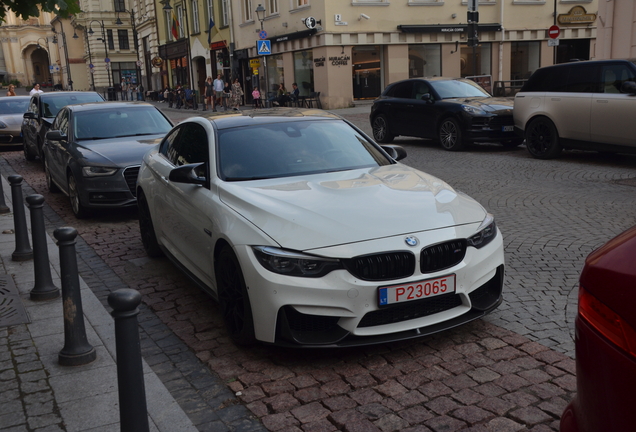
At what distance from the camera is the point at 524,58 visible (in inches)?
1433

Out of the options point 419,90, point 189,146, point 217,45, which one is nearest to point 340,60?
point 217,45

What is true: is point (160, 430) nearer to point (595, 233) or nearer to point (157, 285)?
point (157, 285)

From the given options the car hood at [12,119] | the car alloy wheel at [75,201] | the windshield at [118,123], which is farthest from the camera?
the car hood at [12,119]

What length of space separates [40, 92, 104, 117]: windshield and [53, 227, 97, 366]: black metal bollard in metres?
11.6

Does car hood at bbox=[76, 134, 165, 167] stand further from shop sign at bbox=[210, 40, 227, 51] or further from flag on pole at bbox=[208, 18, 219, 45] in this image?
flag on pole at bbox=[208, 18, 219, 45]

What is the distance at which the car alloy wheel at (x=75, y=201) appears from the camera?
9.03 meters

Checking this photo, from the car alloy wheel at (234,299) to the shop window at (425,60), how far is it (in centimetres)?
3043

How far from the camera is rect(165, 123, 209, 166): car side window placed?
18.4ft

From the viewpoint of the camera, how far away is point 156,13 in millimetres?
55375

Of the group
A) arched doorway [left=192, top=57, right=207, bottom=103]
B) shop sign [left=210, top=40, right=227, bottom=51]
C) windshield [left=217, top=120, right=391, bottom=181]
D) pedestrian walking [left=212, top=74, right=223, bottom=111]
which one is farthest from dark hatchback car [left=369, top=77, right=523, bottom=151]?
arched doorway [left=192, top=57, right=207, bottom=103]

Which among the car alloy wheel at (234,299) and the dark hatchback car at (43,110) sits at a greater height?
the dark hatchback car at (43,110)

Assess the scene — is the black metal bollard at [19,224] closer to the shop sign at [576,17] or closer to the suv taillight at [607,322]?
the suv taillight at [607,322]

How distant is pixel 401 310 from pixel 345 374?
1.68ft

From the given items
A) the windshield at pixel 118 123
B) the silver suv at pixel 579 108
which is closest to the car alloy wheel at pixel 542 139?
the silver suv at pixel 579 108
